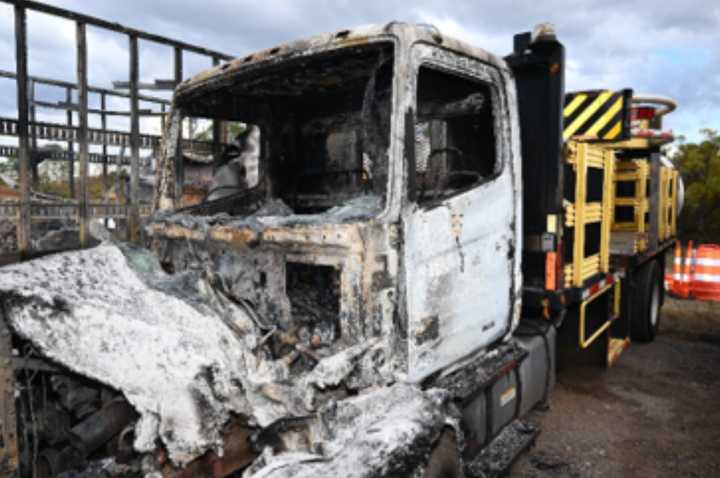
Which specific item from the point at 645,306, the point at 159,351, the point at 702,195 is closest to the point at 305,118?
the point at 159,351

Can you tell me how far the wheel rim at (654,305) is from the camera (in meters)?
5.94

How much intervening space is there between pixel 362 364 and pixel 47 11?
4258 mm

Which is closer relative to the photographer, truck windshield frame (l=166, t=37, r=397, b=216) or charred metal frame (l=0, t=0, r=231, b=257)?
truck windshield frame (l=166, t=37, r=397, b=216)

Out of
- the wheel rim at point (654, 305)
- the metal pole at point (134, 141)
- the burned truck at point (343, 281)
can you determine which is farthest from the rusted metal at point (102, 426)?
the wheel rim at point (654, 305)

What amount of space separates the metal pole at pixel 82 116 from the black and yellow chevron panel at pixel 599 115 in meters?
4.07

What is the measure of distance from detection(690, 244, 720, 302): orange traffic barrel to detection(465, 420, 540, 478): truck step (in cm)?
468

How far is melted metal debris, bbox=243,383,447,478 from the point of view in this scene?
1825 mm

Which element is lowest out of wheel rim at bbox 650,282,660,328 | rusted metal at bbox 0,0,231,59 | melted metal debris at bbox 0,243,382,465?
wheel rim at bbox 650,282,660,328

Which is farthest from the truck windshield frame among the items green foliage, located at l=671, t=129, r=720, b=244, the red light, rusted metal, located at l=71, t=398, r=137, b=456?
green foliage, located at l=671, t=129, r=720, b=244

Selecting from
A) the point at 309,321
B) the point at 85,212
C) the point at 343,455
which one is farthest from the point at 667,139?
the point at 85,212

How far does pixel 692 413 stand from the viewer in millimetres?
4316

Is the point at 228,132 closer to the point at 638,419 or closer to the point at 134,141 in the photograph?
the point at 134,141

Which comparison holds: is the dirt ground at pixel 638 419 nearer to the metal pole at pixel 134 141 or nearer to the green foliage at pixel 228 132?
the green foliage at pixel 228 132

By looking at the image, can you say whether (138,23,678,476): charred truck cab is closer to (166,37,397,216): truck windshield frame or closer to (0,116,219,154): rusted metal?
(166,37,397,216): truck windshield frame
